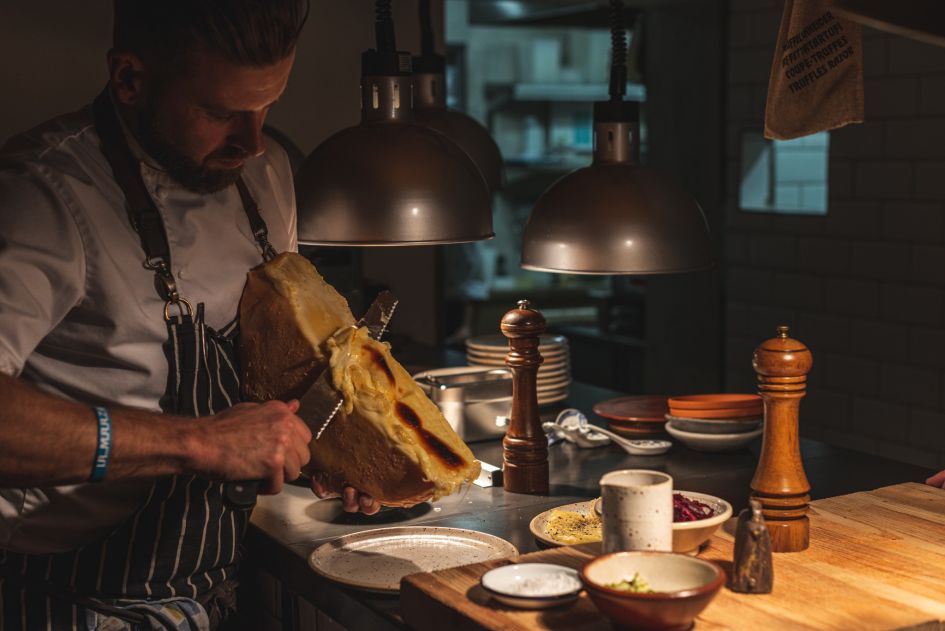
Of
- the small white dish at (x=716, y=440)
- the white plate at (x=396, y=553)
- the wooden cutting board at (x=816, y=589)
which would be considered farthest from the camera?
the small white dish at (x=716, y=440)

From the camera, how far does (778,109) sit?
2.31 m

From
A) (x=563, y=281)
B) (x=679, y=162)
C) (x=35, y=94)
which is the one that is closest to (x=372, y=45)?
(x=35, y=94)

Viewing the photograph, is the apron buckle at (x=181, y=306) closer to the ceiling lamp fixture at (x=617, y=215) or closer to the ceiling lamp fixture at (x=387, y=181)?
the ceiling lamp fixture at (x=387, y=181)

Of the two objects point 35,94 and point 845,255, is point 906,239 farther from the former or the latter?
point 35,94

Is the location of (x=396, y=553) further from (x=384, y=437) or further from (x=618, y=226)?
(x=618, y=226)

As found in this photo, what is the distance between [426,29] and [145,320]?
1.40m

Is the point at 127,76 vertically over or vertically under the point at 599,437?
over

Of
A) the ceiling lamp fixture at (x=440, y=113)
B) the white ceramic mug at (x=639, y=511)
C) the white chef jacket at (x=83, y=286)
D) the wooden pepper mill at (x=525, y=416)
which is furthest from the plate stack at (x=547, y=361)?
the white ceramic mug at (x=639, y=511)

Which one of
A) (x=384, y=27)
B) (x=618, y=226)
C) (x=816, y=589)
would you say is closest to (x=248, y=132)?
(x=384, y=27)

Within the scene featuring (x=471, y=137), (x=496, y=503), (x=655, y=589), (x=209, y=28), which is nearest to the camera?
(x=655, y=589)

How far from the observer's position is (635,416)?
3.07 metres

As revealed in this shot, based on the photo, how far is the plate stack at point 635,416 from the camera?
304cm

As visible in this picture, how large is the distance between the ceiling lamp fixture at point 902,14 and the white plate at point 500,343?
202cm

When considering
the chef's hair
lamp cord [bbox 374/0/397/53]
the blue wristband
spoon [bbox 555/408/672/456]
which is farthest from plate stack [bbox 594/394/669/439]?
the blue wristband
